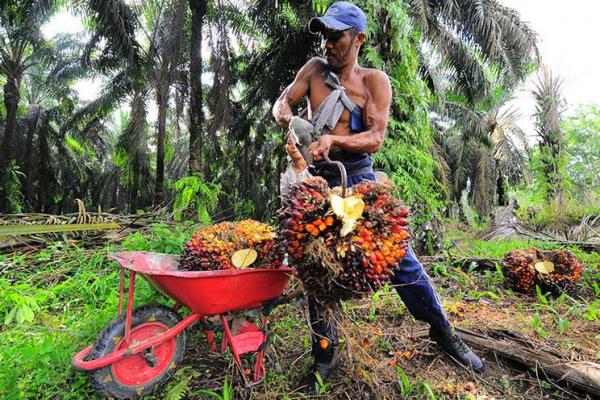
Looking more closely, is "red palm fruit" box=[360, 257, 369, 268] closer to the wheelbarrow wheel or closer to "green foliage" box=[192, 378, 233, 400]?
"green foliage" box=[192, 378, 233, 400]

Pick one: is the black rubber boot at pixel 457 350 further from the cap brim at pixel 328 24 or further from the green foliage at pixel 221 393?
the cap brim at pixel 328 24

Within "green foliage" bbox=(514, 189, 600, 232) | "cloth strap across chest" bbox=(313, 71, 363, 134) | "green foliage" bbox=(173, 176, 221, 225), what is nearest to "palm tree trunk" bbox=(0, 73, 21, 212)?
"green foliage" bbox=(173, 176, 221, 225)

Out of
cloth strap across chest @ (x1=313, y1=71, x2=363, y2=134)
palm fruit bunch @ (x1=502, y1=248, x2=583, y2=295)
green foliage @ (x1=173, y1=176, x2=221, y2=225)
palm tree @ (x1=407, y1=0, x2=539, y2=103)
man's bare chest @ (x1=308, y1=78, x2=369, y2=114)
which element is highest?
palm tree @ (x1=407, y1=0, x2=539, y2=103)

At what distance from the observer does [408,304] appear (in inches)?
85.2

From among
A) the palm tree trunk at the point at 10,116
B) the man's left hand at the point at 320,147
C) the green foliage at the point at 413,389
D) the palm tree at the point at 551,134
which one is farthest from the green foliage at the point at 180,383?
the palm tree trunk at the point at 10,116

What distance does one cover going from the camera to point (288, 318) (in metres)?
2.82

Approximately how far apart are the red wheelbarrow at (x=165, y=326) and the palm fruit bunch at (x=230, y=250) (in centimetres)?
22

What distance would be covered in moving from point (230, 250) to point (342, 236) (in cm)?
94

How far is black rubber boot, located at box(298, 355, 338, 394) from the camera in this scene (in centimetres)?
Answer: 203

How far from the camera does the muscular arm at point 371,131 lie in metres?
1.78

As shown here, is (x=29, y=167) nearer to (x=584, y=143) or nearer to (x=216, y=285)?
(x=216, y=285)

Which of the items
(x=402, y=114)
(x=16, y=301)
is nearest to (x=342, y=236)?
(x=16, y=301)

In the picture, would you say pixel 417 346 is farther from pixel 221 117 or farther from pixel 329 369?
pixel 221 117

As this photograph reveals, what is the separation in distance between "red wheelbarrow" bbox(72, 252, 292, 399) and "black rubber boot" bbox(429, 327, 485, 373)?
1.00m
